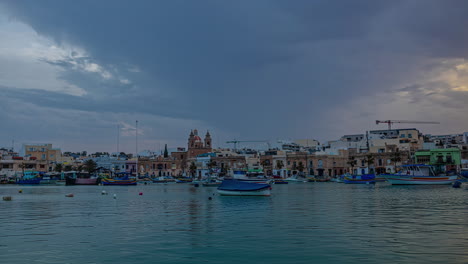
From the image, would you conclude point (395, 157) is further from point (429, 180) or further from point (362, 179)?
point (429, 180)

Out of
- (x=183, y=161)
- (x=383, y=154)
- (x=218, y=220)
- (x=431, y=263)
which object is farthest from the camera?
(x=183, y=161)

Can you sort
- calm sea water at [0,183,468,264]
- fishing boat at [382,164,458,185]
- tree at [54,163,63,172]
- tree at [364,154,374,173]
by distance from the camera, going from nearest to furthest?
calm sea water at [0,183,468,264]
fishing boat at [382,164,458,185]
tree at [364,154,374,173]
tree at [54,163,63,172]

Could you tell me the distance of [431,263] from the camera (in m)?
13.4

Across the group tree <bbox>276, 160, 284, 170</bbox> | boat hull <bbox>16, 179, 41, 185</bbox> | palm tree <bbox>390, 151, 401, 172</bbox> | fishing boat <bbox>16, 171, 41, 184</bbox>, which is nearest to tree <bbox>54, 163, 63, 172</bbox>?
fishing boat <bbox>16, 171, 41, 184</bbox>

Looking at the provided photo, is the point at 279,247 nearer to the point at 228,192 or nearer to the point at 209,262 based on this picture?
the point at 209,262

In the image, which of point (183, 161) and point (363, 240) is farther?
point (183, 161)

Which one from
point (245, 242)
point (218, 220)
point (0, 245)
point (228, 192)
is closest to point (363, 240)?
point (245, 242)

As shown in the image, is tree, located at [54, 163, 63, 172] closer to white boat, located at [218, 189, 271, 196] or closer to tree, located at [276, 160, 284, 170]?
tree, located at [276, 160, 284, 170]

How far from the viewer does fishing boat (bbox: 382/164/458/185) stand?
69875 mm

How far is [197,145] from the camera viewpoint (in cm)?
15462

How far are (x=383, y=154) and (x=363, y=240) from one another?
3984 inches

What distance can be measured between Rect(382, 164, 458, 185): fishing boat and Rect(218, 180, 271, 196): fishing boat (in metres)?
34.1

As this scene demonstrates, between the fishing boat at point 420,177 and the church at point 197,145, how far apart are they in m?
88.4

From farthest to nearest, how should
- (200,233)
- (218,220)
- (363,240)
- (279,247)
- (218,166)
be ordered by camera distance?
(218,166) < (218,220) < (200,233) < (363,240) < (279,247)
